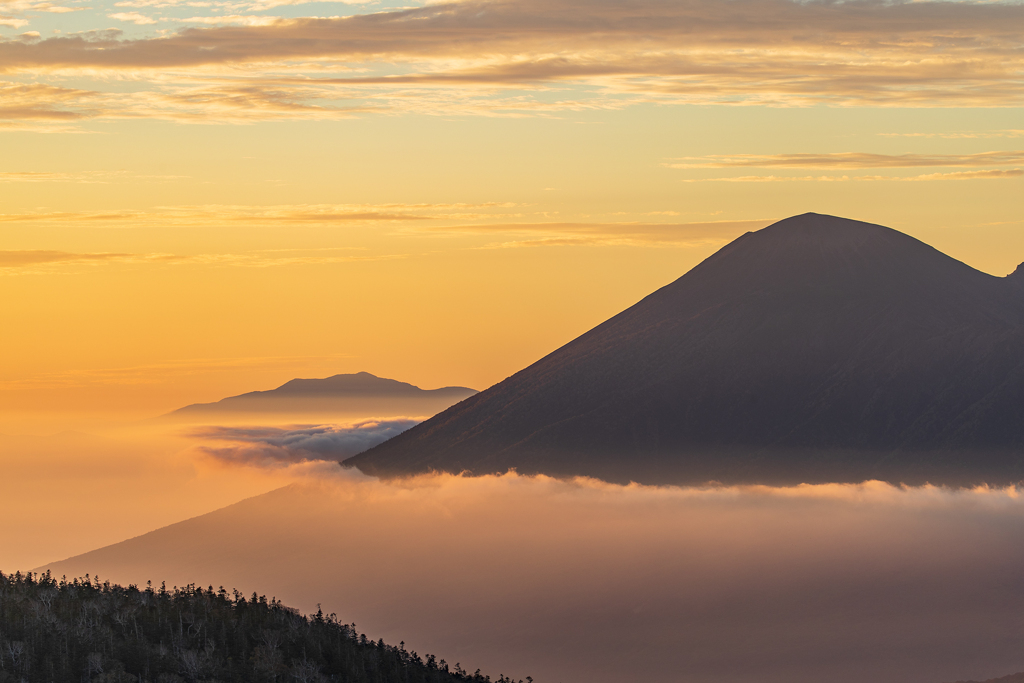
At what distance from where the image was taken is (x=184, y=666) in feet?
353

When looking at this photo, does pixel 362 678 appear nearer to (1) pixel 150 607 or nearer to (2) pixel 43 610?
(1) pixel 150 607

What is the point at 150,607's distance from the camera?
13100 cm

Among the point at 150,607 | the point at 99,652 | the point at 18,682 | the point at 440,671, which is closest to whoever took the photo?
the point at 18,682

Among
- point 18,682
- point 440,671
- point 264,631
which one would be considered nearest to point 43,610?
point 18,682

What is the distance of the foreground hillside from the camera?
333 feet

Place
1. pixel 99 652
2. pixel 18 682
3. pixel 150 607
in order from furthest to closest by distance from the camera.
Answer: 1. pixel 150 607
2. pixel 99 652
3. pixel 18 682

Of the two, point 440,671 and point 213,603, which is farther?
point 440,671

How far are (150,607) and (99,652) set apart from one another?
26.6 metres

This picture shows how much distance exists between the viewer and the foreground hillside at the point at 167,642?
4001 inches

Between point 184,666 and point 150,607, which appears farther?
point 150,607

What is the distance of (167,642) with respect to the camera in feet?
384

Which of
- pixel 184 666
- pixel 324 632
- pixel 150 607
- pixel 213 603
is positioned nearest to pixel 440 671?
pixel 324 632

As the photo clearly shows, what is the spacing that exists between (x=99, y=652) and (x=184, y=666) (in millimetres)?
7413

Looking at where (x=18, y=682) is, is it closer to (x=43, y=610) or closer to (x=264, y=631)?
(x=43, y=610)
